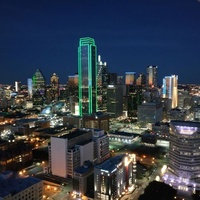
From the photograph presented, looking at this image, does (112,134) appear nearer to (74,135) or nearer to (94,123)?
(94,123)

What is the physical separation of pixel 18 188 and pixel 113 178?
20.1 feet

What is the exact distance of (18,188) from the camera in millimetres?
13734

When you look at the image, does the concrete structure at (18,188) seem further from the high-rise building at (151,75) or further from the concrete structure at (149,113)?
the high-rise building at (151,75)

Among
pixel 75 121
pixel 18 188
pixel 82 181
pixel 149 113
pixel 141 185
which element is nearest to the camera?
pixel 18 188

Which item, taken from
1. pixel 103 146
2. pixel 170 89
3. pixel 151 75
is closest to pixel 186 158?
pixel 103 146

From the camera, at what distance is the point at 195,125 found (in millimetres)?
18672

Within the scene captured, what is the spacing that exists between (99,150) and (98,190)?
7.26m

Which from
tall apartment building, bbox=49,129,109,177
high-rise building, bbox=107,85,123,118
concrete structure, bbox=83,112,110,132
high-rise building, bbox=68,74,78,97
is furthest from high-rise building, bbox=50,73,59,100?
tall apartment building, bbox=49,129,109,177

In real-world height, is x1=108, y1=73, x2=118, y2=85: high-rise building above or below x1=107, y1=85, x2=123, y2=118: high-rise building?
above

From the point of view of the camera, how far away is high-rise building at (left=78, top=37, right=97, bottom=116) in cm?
4081

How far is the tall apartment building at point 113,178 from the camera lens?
1505cm

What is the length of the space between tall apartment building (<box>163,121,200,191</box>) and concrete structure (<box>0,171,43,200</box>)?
33.3ft

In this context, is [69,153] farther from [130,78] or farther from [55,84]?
[130,78]

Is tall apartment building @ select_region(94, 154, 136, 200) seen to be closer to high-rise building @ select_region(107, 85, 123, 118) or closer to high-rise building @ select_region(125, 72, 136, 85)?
high-rise building @ select_region(107, 85, 123, 118)
